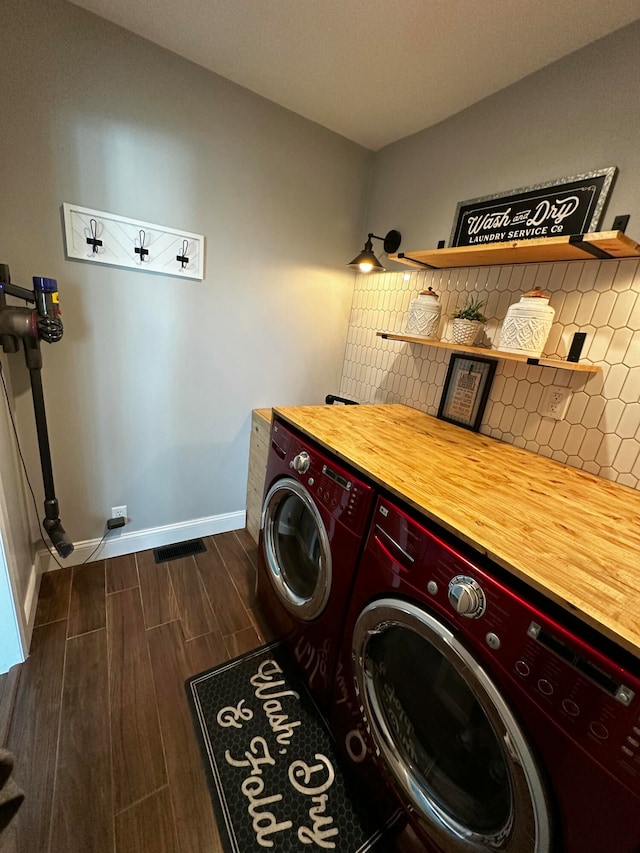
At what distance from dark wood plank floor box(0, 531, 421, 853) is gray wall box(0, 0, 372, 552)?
1.31ft

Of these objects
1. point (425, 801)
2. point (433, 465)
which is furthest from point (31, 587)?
point (433, 465)

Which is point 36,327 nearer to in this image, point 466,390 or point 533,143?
point 466,390

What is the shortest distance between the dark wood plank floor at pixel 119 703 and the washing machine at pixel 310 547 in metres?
0.32

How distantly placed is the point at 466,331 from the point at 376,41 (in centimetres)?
108

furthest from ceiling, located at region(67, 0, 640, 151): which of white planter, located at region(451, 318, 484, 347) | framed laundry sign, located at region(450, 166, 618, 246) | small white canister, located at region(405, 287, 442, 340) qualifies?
white planter, located at region(451, 318, 484, 347)

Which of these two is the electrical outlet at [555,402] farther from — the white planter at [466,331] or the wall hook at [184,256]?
the wall hook at [184,256]

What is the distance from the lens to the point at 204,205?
1614 mm

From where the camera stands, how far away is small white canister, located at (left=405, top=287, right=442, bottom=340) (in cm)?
152

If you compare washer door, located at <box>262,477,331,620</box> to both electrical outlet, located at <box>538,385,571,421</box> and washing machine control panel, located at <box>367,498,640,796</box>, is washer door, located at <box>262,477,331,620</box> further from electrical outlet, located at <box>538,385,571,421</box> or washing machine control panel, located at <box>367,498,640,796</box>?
electrical outlet, located at <box>538,385,571,421</box>

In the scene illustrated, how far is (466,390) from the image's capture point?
155 cm

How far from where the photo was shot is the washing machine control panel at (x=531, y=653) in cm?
48

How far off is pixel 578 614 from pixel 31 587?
197 centimetres

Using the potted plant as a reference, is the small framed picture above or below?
below

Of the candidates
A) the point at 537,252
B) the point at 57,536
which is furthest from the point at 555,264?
the point at 57,536
